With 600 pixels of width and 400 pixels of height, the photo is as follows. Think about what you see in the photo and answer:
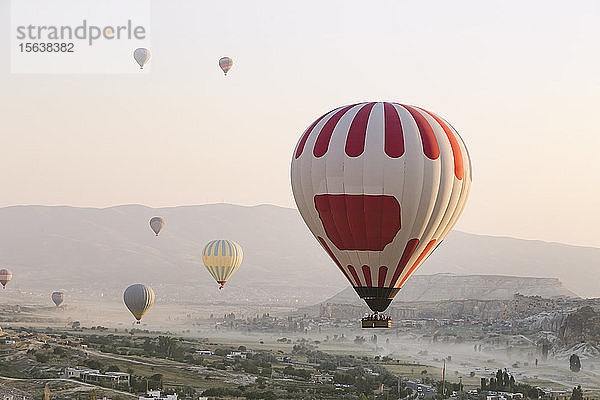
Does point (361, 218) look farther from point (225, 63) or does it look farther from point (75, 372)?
point (225, 63)

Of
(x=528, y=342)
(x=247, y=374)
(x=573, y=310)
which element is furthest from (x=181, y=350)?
(x=573, y=310)

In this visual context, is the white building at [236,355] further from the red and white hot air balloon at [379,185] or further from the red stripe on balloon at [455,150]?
the red stripe on balloon at [455,150]

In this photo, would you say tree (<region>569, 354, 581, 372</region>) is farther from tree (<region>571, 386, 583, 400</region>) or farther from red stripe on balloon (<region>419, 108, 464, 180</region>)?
red stripe on balloon (<region>419, 108, 464, 180</region>)

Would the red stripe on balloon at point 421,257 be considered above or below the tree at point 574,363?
above

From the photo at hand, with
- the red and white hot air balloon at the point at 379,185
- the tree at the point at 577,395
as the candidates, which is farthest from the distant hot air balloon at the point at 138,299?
the red and white hot air balloon at the point at 379,185

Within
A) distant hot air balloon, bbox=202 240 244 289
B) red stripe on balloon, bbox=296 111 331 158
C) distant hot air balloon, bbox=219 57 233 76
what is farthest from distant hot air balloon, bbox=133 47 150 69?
red stripe on balloon, bbox=296 111 331 158

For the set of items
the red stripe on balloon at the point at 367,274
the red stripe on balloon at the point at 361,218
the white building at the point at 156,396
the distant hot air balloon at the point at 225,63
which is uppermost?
the distant hot air balloon at the point at 225,63

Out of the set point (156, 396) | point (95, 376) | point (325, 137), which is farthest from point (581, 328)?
point (325, 137)

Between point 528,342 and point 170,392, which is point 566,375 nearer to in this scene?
point 528,342

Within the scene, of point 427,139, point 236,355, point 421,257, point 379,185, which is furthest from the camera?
point 236,355
